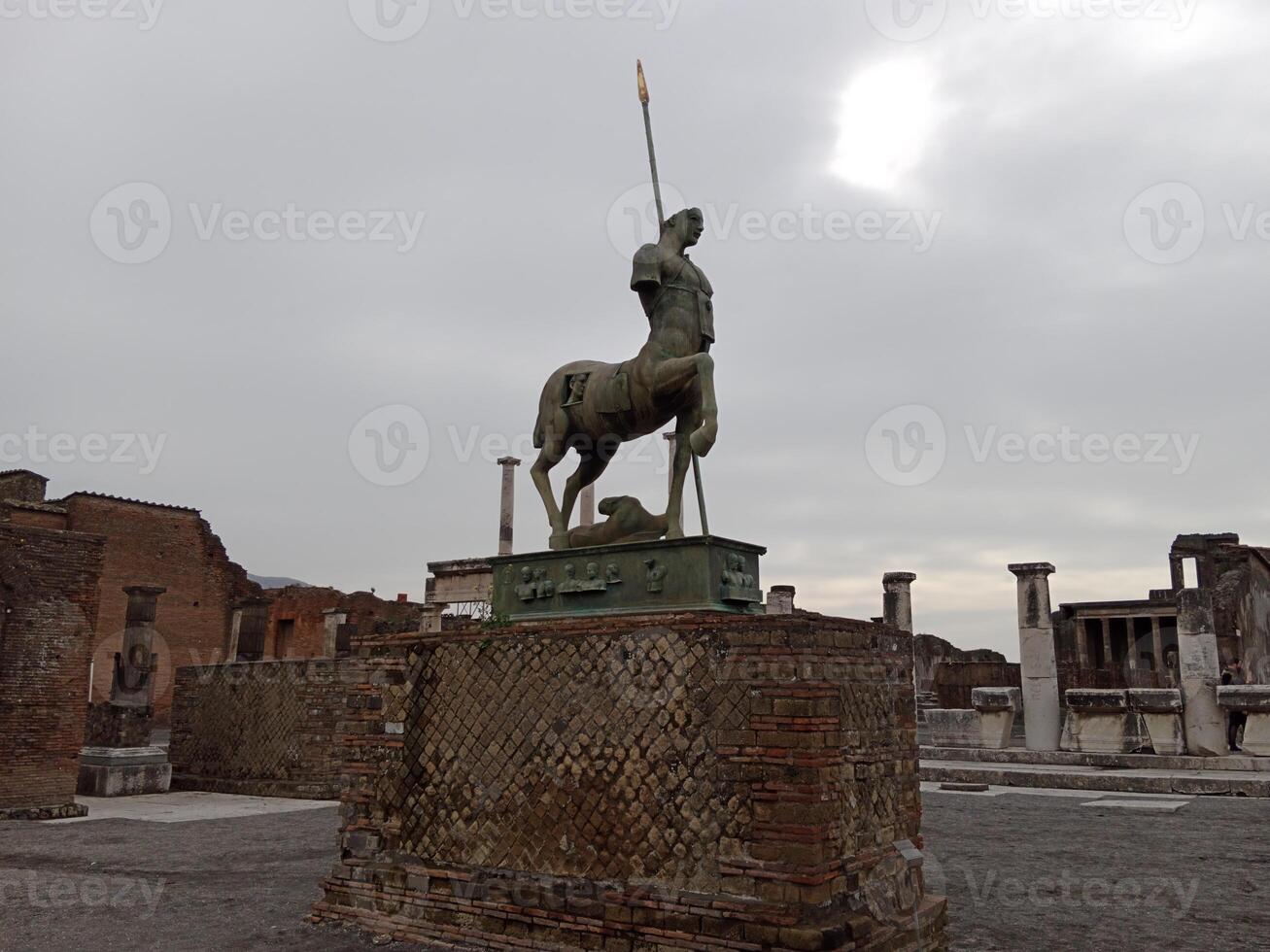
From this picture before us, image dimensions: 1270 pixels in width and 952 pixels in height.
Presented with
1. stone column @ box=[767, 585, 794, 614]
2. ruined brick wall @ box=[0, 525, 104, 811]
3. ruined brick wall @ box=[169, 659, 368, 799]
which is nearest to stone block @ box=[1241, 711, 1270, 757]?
stone column @ box=[767, 585, 794, 614]

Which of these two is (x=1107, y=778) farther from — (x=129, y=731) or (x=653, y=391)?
(x=129, y=731)

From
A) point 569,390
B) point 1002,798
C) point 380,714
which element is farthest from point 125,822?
point 1002,798

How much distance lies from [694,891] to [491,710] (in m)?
1.71

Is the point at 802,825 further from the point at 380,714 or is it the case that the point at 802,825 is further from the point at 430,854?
the point at 380,714

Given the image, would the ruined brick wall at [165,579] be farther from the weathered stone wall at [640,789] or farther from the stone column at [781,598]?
the weathered stone wall at [640,789]

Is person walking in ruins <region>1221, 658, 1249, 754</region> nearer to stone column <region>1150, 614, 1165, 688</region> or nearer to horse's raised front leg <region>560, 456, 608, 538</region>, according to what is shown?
stone column <region>1150, 614, 1165, 688</region>

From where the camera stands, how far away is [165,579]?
29516 mm

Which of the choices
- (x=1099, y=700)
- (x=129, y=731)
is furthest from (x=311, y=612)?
(x=1099, y=700)

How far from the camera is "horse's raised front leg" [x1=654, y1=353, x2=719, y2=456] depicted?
19.0 ft

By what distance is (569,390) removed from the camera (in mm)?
6547

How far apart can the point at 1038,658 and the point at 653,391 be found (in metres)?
12.8

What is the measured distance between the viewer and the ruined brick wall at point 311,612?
3269 cm

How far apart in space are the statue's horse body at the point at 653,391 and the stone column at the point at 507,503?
18.5 meters

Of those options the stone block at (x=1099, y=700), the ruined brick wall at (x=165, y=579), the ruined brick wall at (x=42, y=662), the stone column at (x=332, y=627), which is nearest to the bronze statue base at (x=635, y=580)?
the ruined brick wall at (x=42, y=662)
